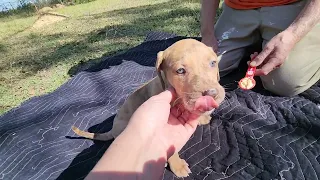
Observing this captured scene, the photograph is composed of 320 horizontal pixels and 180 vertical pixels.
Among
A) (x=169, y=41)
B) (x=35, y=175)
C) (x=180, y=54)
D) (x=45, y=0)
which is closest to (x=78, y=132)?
(x=35, y=175)

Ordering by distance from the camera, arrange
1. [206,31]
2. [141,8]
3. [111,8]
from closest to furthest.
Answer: [206,31] → [141,8] → [111,8]

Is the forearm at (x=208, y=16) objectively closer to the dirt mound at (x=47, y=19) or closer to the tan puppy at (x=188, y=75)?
the tan puppy at (x=188, y=75)

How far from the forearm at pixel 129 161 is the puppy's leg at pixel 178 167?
63cm

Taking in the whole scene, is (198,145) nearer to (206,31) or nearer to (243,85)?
(243,85)

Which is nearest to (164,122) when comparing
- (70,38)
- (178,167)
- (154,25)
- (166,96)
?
(166,96)

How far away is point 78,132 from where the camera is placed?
321 centimetres

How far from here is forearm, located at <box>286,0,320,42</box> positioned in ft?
10.1

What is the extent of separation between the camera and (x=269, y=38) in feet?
11.9

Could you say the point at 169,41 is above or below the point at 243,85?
below

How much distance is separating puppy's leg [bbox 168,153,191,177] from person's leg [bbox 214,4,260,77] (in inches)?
58.8

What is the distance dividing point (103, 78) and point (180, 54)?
6.68ft

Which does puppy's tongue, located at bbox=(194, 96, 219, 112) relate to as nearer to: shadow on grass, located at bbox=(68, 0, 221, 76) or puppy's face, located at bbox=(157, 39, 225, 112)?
puppy's face, located at bbox=(157, 39, 225, 112)

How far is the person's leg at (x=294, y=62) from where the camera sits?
11.1 ft

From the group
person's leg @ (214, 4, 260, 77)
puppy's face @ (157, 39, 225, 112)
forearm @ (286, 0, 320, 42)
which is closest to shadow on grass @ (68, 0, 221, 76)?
person's leg @ (214, 4, 260, 77)
